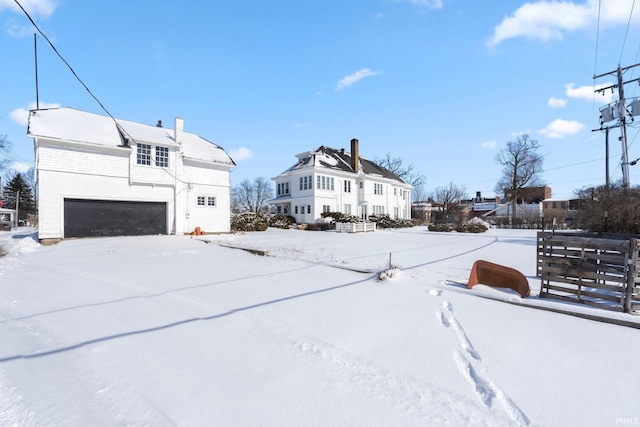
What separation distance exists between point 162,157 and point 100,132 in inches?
151

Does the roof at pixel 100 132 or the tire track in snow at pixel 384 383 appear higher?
the roof at pixel 100 132

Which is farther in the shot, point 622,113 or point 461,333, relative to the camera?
point 622,113

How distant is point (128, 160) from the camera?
19.4 m

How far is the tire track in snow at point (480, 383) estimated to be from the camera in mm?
2846

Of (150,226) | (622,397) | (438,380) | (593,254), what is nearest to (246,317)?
(438,380)

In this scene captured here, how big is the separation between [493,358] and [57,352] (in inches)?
221

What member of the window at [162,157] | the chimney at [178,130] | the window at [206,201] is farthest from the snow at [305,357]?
the chimney at [178,130]

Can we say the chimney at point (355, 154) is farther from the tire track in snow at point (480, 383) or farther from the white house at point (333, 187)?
the tire track in snow at point (480, 383)

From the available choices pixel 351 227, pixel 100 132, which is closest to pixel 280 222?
pixel 351 227

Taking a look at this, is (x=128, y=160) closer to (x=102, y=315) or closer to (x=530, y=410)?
(x=102, y=315)

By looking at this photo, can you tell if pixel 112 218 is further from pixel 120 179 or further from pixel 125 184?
pixel 120 179

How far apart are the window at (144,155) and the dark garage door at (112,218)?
272 centimetres

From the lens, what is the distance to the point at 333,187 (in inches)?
1308

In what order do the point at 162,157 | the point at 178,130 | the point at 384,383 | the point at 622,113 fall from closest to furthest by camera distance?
the point at 384,383
the point at 622,113
the point at 162,157
the point at 178,130
